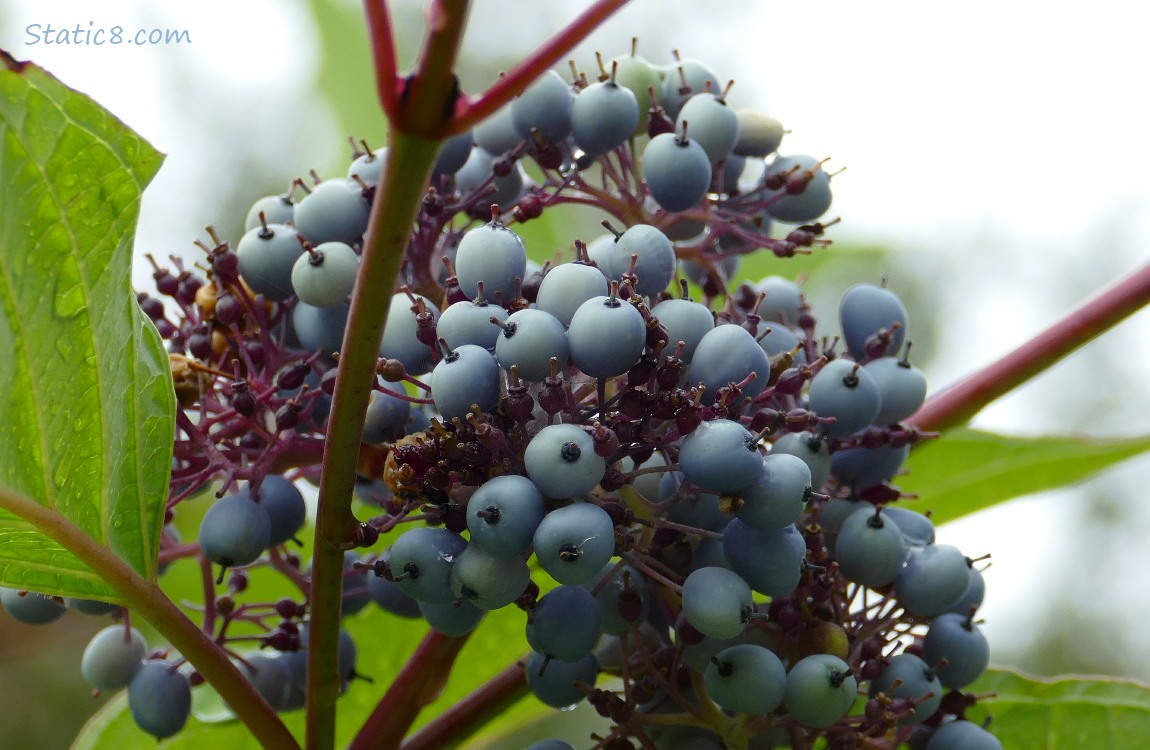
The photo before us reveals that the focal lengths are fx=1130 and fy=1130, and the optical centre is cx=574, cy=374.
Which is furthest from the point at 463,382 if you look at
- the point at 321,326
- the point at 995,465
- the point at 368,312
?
the point at 995,465

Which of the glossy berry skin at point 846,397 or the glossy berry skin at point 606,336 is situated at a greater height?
the glossy berry skin at point 846,397

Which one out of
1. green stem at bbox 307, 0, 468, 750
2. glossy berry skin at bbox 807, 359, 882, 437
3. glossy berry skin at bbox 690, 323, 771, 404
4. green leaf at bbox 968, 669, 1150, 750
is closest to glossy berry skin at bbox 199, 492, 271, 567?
green stem at bbox 307, 0, 468, 750

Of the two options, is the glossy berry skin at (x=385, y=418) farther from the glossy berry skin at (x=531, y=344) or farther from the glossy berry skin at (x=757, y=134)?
the glossy berry skin at (x=757, y=134)

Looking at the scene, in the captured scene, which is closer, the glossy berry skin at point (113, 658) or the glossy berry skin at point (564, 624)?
the glossy berry skin at point (564, 624)

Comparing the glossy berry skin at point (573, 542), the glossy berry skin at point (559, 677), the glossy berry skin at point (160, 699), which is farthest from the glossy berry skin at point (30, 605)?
the glossy berry skin at point (573, 542)

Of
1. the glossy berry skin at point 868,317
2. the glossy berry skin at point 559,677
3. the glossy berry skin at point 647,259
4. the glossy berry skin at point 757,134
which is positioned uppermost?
the glossy berry skin at point 757,134

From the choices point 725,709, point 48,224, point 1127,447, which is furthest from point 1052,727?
point 48,224
